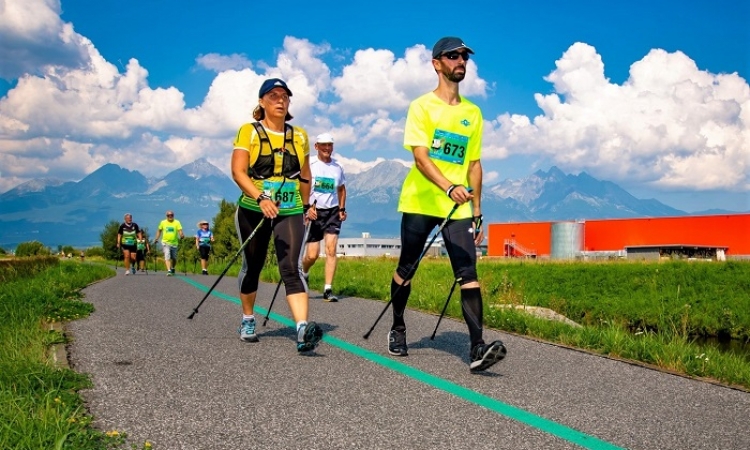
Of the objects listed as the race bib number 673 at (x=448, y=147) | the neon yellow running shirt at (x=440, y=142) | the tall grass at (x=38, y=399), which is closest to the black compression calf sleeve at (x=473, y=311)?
the neon yellow running shirt at (x=440, y=142)

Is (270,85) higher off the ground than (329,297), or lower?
higher

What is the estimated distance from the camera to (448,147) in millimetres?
5273

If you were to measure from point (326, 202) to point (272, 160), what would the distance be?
16.1ft

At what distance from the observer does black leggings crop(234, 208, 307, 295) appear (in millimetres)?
5914

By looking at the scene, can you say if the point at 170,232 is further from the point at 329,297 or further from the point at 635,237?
the point at 635,237

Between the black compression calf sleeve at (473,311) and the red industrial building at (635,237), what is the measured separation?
51.4 meters

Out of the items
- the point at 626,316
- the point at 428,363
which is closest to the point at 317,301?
the point at 428,363

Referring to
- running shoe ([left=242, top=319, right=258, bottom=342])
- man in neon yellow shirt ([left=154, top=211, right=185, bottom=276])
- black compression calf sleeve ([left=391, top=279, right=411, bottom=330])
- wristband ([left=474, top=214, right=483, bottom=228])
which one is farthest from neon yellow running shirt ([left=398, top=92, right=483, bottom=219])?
man in neon yellow shirt ([left=154, top=211, right=185, bottom=276])

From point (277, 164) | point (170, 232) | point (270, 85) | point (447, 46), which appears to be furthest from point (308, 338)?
point (170, 232)

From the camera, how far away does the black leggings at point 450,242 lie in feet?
16.8

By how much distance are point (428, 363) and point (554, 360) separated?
1091 mm

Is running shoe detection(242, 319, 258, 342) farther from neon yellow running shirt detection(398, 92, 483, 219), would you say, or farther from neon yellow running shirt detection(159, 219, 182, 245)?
neon yellow running shirt detection(159, 219, 182, 245)

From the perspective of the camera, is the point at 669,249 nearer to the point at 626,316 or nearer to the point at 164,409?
the point at 626,316

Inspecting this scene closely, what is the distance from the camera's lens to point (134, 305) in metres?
9.48
